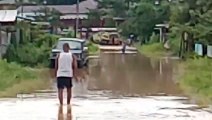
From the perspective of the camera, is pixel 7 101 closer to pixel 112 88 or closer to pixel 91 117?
pixel 91 117

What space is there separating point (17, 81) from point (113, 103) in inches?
291

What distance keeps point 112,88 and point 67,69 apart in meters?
7.02

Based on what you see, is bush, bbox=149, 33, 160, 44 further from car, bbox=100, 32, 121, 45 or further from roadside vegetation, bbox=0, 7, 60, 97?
roadside vegetation, bbox=0, 7, 60, 97

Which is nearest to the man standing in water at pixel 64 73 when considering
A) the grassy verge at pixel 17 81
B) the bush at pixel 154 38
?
the grassy verge at pixel 17 81

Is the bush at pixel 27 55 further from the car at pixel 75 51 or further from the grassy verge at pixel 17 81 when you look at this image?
the grassy verge at pixel 17 81

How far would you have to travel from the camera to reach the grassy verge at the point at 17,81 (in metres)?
22.2

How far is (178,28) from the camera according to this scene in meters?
42.5

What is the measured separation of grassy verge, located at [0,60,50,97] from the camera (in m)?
22.2

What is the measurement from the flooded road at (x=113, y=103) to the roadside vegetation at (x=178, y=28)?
80 centimetres

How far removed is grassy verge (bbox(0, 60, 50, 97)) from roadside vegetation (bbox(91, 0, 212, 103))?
5.51 m

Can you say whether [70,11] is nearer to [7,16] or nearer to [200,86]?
[7,16]

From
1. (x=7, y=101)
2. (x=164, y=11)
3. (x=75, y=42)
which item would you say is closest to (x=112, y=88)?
(x=7, y=101)

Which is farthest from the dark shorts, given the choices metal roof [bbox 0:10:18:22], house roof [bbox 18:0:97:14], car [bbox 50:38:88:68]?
house roof [bbox 18:0:97:14]

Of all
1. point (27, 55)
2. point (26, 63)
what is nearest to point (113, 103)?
point (26, 63)
